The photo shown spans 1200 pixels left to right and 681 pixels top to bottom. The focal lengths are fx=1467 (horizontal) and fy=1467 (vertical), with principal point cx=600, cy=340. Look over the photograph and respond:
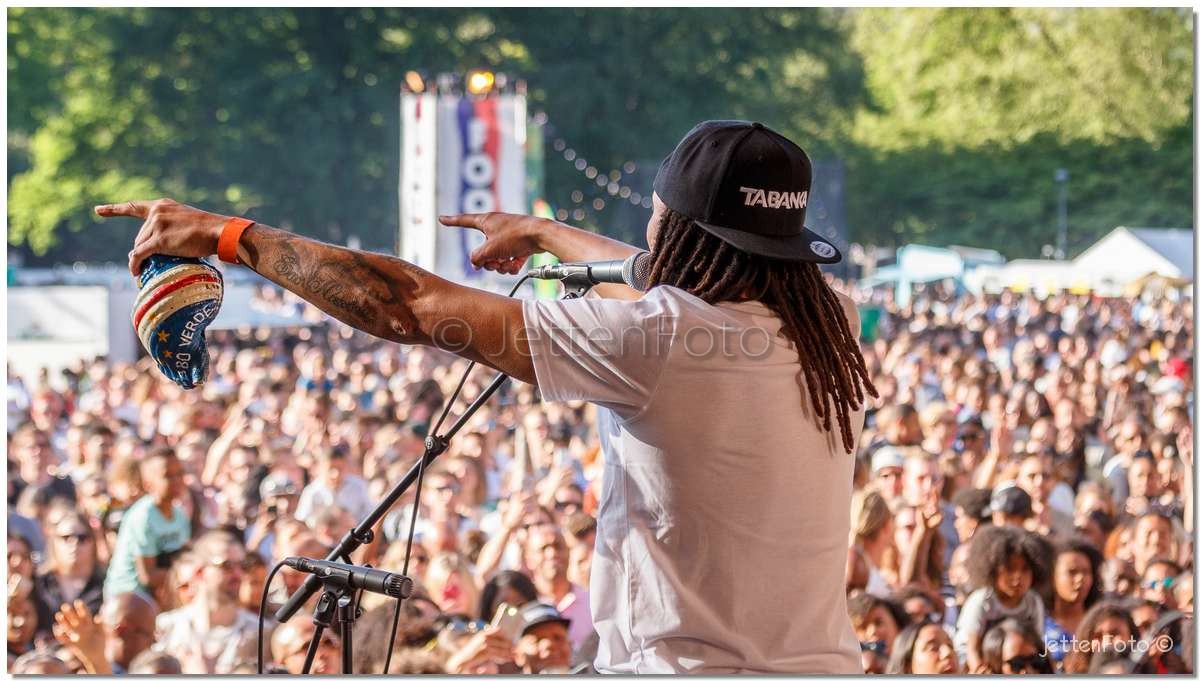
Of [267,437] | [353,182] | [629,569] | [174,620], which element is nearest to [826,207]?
[353,182]

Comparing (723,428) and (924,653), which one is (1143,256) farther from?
(723,428)

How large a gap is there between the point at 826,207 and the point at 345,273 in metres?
37.2

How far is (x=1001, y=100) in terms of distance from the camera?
1994 inches

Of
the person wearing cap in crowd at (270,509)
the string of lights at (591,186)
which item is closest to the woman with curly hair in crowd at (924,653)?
the person wearing cap in crowd at (270,509)

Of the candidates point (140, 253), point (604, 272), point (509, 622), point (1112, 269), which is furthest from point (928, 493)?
point (1112, 269)

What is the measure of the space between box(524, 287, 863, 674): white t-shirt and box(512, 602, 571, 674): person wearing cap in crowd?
257cm

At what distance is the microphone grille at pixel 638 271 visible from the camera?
7.67ft

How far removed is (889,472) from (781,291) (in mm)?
4936

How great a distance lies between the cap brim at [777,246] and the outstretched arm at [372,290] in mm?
332

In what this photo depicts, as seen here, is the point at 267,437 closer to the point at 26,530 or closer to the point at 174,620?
the point at 26,530

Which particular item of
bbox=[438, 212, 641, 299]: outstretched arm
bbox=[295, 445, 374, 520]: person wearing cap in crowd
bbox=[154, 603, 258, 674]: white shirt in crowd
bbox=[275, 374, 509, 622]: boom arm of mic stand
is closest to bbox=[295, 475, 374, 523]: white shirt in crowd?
bbox=[295, 445, 374, 520]: person wearing cap in crowd

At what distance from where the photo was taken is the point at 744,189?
7.14 ft

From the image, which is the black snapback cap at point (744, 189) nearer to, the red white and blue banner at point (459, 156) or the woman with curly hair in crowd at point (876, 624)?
the woman with curly hair in crowd at point (876, 624)

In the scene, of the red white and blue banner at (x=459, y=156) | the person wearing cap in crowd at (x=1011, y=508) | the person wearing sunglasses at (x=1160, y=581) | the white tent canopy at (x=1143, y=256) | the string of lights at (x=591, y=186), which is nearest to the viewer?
the person wearing sunglasses at (x=1160, y=581)
